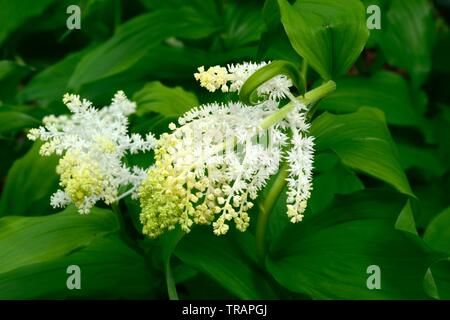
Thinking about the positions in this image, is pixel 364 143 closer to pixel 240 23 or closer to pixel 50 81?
pixel 240 23

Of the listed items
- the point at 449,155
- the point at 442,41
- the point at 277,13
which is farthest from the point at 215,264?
the point at 442,41

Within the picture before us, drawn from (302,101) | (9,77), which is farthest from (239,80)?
(9,77)

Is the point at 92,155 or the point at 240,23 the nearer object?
the point at 92,155

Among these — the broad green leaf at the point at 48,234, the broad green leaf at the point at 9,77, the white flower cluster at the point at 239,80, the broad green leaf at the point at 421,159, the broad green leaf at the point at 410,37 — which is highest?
the broad green leaf at the point at 410,37

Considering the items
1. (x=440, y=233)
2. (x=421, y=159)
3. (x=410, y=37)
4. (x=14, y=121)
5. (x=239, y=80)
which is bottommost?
(x=440, y=233)

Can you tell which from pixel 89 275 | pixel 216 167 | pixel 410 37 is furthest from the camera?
pixel 410 37

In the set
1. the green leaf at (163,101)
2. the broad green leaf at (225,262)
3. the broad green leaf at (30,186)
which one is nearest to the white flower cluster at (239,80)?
the broad green leaf at (225,262)

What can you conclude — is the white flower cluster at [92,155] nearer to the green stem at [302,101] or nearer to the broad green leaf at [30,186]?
the green stem at [302,101]

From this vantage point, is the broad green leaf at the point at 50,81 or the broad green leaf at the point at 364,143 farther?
the broad green leaf at the point at 50,81
